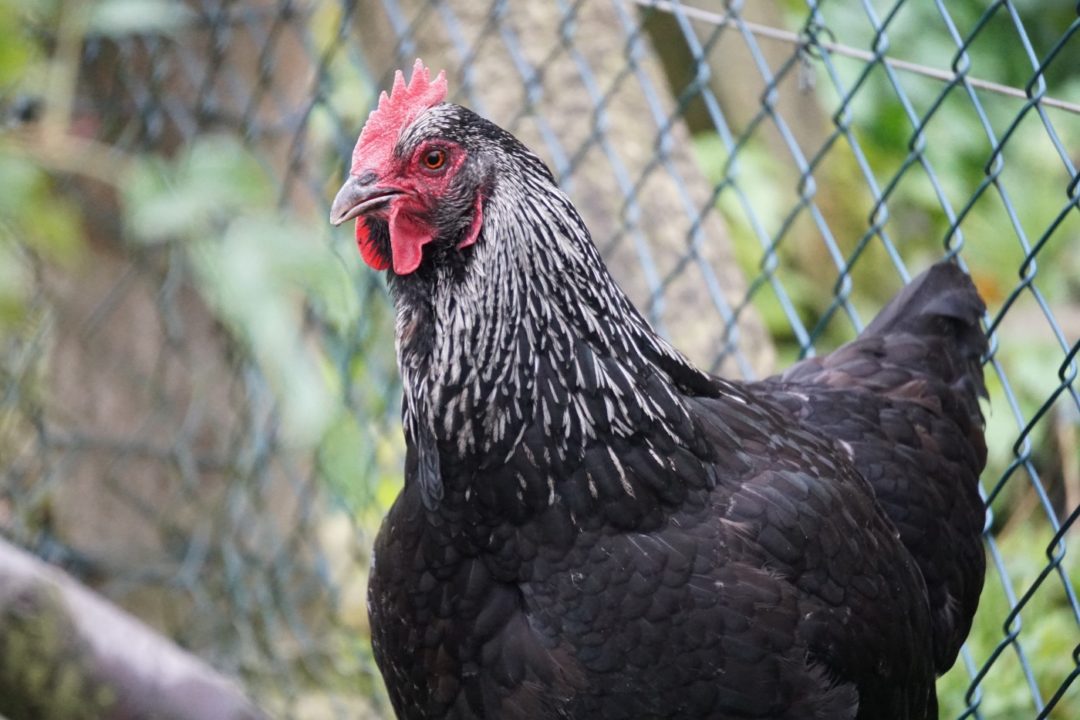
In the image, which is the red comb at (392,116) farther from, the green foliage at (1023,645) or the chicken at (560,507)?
the green foliage at (1023,645)

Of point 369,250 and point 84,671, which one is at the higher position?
point 369,250

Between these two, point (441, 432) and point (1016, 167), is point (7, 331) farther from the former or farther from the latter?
point (1016, 167)

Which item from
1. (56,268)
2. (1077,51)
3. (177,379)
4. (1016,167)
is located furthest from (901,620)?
(1077,51)

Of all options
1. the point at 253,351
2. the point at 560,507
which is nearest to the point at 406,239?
the point at 560,507

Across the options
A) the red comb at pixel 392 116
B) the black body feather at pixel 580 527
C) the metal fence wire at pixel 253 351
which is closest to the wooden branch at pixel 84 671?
the black body feather at pixel 580 527

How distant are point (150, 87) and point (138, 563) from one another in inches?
59.5

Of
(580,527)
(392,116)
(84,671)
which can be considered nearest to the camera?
(84,671)

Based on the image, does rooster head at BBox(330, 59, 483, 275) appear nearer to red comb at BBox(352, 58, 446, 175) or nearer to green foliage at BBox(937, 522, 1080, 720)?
red comb at BBox(352, 58, 446, 175)

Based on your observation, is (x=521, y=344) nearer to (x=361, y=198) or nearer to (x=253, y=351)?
(x=361, y=198)

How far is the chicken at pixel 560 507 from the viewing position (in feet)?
7.13

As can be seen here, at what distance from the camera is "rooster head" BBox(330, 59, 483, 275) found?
2244mm

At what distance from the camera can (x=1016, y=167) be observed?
5.61m

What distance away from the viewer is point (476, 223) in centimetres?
225

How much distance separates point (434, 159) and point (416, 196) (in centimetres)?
8
